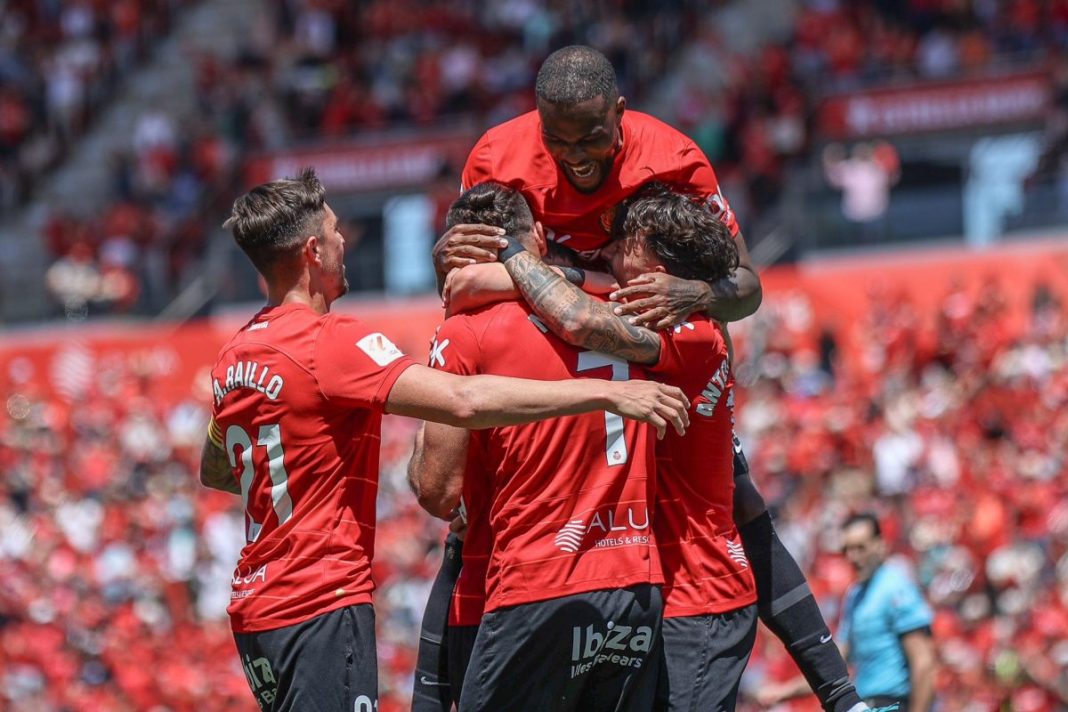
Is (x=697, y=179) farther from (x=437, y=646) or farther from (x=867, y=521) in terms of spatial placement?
(x=867, y=521)

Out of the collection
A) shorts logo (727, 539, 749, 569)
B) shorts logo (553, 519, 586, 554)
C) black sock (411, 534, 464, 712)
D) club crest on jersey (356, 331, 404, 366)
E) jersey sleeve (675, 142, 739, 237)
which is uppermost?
jersey sleeve (675, 142, 739, 237)

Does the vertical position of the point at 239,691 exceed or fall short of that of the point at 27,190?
it falls short

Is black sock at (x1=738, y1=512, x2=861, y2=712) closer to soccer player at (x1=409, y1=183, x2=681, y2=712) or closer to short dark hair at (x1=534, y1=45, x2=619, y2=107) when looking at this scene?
soccer player at (x1=409, y1=183, x2=681, y2=712)

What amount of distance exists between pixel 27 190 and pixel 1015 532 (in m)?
15.8

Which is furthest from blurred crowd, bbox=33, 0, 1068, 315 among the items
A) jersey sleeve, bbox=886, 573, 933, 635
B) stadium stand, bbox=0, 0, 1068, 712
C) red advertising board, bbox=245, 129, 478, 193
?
jersey sleeve, bbox=886, 573, 933, 635

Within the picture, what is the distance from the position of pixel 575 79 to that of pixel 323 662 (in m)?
1.77

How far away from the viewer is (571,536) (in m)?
4.93

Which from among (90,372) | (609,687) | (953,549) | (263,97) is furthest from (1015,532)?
(263,97)

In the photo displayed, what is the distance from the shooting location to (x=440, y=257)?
5.23 metres

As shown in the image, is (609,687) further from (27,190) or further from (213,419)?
(27,190)

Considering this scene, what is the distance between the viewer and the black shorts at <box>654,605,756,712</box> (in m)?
5.28

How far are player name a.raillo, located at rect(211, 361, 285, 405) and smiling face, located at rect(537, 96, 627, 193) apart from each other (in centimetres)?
102

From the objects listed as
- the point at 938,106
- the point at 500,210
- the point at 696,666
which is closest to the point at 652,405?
the point at 500,210

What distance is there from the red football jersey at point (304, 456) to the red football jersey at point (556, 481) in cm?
31
